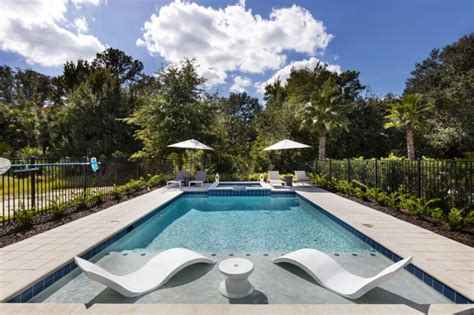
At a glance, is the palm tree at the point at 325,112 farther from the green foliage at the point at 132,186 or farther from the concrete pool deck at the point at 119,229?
the green foliage at the point at 132,186

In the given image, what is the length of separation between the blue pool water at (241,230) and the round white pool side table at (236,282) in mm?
1719

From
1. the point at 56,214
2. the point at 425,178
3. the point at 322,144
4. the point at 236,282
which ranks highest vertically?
the point at 322,144

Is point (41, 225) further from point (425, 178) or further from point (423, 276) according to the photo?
point (425, 178)

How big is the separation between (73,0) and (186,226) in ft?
20.9

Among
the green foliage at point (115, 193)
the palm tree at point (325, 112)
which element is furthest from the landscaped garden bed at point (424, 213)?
the green foliage at point (115, 193)

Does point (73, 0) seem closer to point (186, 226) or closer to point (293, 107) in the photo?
→ point (186, 226)

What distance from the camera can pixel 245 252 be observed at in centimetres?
485

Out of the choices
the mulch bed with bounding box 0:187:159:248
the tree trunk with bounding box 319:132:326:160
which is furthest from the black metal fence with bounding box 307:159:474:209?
the mulch bed with bounding box 0:187:159:248

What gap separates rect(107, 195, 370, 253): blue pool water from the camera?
5344 mm

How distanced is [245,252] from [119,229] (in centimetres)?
293

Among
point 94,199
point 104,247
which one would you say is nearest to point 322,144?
point 94,199

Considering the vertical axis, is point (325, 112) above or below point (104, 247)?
above

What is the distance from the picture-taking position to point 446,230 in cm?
517

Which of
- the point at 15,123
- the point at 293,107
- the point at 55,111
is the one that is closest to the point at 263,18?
the point at 293,107
